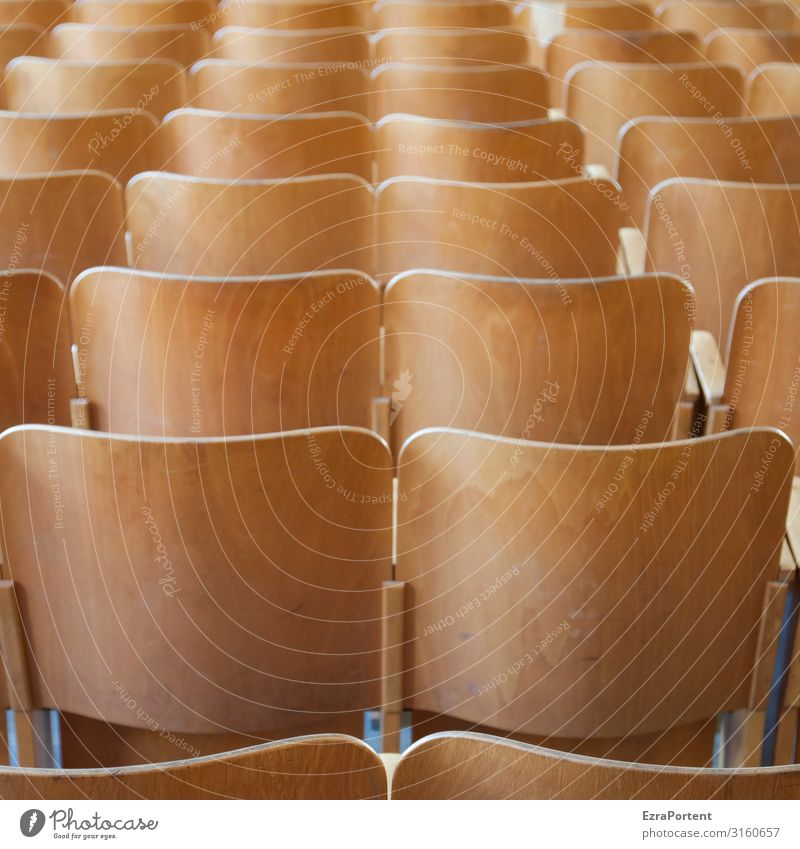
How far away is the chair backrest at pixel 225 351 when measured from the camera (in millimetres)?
1368

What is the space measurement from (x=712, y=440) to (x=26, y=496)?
649mm

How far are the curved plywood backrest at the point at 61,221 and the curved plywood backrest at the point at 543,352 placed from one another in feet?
2.06

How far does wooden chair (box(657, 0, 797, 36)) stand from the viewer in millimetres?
2951

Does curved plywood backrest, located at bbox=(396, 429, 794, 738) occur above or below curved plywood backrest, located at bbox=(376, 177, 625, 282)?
below

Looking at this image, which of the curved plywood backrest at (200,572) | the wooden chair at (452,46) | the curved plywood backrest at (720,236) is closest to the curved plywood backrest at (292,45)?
the wooden chair at (452,46)

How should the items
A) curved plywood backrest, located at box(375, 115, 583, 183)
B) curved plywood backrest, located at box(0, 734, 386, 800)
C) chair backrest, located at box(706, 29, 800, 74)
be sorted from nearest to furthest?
curved plywood backrest, located at box(0, 734, 386, 800)
curved plywood backrest, located at box(375, 115, 583, 183)
chair backrest, located at box(706, 29, 800, 74)

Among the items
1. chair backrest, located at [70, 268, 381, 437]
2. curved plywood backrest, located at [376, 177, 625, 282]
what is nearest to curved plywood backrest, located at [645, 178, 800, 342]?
curved plywood backrest, located at [376, 177, 625, 282]

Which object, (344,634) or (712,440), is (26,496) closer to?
(344,634)

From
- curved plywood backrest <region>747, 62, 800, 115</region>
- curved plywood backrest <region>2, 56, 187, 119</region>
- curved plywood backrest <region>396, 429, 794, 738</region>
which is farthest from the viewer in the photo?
curved plywood backrest <region>747, 62, 800, 115</region>

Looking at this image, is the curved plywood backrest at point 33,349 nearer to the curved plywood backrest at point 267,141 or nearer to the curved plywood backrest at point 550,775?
the curved plywood backrest at point 267,141

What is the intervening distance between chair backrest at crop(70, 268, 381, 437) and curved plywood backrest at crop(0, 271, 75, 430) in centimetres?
4

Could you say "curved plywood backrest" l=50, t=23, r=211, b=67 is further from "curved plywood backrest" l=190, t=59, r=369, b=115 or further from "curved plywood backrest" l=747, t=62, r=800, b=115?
→ "curved plywood backrest" l=747, t=62, r=800, b=115

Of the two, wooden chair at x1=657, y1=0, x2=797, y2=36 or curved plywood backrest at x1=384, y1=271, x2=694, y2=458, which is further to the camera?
wooden chair at x1=657, y1=0, x2=797, y2=36

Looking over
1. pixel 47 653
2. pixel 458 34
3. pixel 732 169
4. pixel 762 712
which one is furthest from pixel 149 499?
pixel 458 34
